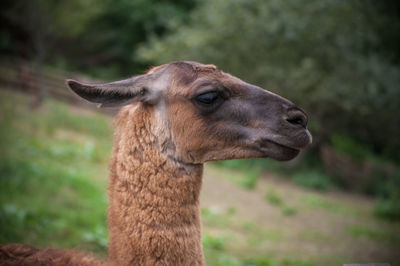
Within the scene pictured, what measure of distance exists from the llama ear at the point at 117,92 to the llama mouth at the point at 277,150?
0.85 m

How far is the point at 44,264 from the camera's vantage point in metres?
2.93

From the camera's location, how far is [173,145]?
301cm

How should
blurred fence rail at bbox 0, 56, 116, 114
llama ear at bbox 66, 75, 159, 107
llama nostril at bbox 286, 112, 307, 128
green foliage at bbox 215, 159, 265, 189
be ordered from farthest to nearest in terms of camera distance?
1. blurred fence rail at bbox 0, 56, 116, 114
2. green foliage at bbox 215, 159, 265, 189
3. llama nostril at bbox 286, 112, 307, 128
4. llama ear at bbox 66, 75, 159, 107

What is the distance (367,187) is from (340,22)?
6.11 meters

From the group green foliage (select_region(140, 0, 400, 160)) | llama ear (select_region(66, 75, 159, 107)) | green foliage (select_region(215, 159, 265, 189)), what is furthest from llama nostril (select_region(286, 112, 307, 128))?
green foliage (select_region(215, 159, 265, 189))

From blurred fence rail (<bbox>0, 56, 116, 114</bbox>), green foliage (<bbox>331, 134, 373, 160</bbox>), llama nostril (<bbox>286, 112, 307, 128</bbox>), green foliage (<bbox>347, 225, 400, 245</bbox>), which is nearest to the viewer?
llama nostril (<bbox>286, 112, 307, 128</bbox>)

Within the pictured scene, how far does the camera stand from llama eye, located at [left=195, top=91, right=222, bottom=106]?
117 inches

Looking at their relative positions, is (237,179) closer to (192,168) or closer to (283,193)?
(283,193)

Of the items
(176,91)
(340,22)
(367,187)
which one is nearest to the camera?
(176,91)

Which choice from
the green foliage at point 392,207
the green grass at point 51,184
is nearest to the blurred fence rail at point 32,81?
the green grass at point 51,184

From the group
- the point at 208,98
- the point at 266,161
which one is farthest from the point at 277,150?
the point at 266,161

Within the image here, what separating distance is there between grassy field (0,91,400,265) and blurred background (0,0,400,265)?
0.11 ft

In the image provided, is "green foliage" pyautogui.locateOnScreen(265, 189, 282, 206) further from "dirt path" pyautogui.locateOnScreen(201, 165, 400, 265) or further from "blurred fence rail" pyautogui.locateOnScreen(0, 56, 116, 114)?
"blurred fence rail" pyautogui.locateOnScreen(0, 56, 116, 114)

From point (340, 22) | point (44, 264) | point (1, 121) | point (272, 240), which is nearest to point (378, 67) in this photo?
point (340, 22)
